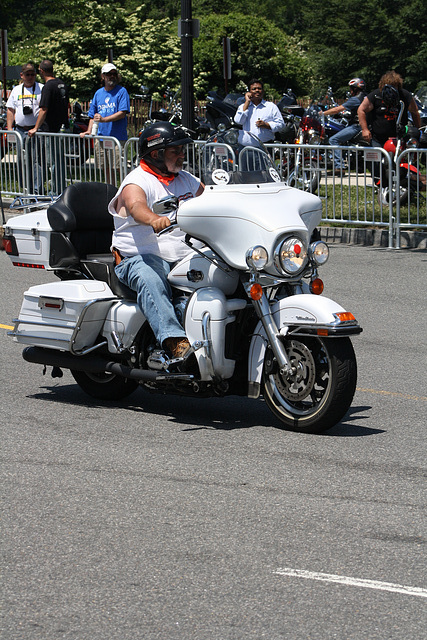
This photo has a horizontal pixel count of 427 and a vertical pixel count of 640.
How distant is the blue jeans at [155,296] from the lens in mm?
6199

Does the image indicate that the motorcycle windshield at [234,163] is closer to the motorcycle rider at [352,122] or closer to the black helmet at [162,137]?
the black helmet at [162,137]

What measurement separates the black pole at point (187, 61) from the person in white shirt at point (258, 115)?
1669 millimetres

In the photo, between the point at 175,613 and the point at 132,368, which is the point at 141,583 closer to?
the point at 175,613

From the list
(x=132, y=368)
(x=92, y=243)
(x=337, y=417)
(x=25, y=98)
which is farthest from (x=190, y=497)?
(x=25, y=98)

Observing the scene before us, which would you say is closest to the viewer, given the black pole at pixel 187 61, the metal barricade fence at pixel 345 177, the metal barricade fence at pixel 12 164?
the metal barricade fence at pixel 345 177

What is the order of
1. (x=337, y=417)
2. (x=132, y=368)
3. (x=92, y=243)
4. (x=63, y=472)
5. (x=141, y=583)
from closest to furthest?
1. (x=141, y=583)
2. (x=63, y=472)
3. (x=337, y=417)
4. (x=132, y=368)
5. (x=92, y=243)

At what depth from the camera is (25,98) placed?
17.2 metres

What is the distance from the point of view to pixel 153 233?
6512 millimetres

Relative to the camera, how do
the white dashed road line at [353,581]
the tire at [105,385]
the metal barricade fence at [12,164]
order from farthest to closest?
the metal barricade fence at [12,164] < the tire at [105,385] < the white dashed road line at [353,581]

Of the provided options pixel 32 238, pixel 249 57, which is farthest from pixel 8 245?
pixel 249 57

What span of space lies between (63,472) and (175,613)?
176 centimetres

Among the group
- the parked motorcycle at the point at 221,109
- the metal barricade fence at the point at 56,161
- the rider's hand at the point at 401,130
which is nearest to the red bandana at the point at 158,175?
the metal barricade fence at the point at 56,161

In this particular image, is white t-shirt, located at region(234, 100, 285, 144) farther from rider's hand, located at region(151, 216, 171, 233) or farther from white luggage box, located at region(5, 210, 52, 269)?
rider's hand, located at region(151, 216, 171, 233)

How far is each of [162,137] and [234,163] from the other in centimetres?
46
